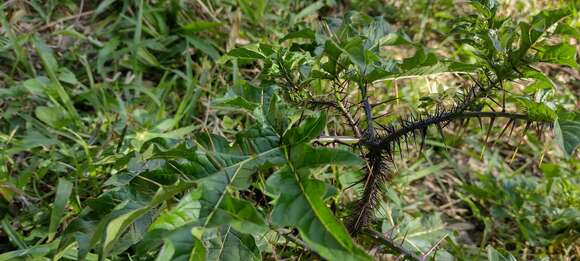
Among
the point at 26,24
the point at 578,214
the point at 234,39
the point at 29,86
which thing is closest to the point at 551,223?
the point at 578,214

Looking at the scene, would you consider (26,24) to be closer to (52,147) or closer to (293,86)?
(52,147)

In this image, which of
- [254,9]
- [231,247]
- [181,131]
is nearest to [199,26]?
[254,9]

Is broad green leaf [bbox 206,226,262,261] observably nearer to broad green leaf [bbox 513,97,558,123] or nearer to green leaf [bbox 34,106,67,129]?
broad green leaf [bbox 513,97,558,123]

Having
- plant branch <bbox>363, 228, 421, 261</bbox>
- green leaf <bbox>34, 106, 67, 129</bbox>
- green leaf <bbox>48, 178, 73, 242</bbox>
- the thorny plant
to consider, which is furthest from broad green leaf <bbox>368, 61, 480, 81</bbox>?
green leaf <bbox>34, 106, 67, 129</bbox>

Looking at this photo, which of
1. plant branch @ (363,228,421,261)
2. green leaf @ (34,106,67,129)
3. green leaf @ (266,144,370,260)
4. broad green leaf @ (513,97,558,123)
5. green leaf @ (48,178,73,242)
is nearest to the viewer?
green leaf @ (266,144,370,260)

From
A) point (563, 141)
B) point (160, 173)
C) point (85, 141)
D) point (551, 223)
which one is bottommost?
point (551, 223)

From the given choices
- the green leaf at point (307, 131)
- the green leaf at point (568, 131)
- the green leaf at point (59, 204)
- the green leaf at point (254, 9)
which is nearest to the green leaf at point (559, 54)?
the green leaf at point (568, 131)
